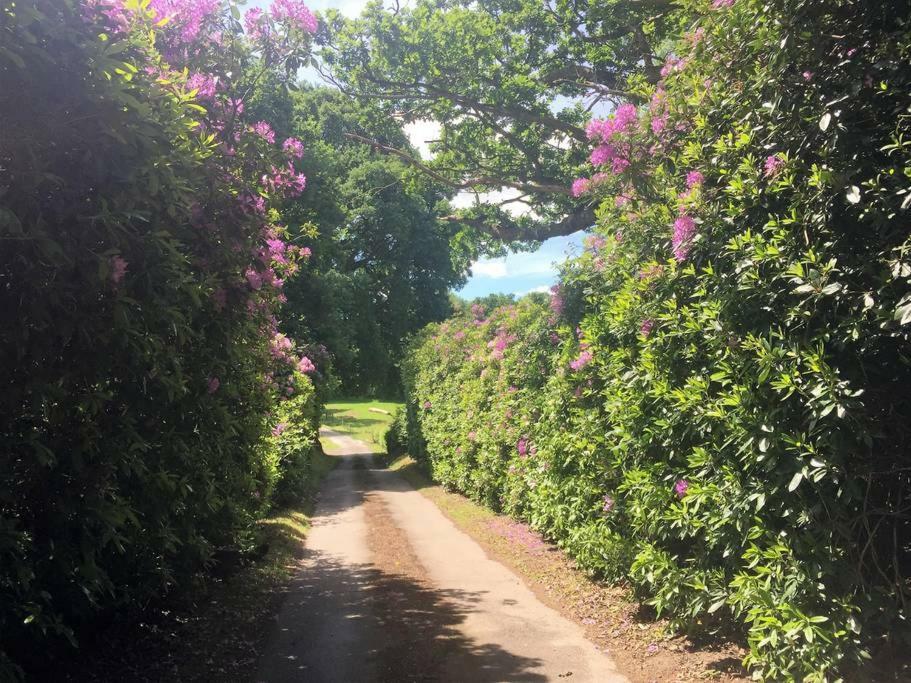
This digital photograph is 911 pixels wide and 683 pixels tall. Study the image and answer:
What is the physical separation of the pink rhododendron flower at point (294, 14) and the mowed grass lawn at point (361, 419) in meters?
29.6

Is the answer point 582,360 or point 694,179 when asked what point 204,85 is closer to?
point 694,179

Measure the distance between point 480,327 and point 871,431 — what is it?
1146 centimetres

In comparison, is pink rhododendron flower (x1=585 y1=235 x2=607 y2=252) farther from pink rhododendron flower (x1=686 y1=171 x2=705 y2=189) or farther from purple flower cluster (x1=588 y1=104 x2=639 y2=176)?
pink rhododendron flower (x1=686 y1=171 x2=705 y2=189)

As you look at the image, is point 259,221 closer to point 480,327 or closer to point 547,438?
point 547,438

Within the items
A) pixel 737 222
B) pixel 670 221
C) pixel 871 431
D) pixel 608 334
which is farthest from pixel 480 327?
pixel 871 431

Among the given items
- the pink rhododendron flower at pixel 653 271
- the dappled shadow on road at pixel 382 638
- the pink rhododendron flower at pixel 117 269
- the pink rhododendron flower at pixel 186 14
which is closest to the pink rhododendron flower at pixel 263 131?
the pink rhododendron flower at pixel 186 14

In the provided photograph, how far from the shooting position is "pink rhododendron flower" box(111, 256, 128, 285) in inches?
134

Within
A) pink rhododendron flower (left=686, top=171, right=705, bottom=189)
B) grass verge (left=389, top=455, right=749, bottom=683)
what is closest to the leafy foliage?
grass verge (left=389, top=455, right=749, bottom=683)

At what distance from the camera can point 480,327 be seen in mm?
14883

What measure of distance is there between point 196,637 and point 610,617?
3970mm

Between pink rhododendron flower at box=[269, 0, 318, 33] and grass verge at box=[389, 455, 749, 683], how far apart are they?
6567 millimetres

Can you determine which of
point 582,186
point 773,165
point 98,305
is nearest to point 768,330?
point 773,165

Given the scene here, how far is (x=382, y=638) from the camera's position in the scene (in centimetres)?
617

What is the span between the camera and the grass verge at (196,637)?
16.0 ft
